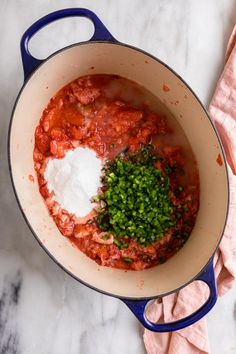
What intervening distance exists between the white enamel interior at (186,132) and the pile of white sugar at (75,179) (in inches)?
2.1

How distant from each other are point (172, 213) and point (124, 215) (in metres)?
0.13

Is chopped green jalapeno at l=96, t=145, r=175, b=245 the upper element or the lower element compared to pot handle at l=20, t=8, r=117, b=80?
lower

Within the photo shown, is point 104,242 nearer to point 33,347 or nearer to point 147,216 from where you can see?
point 147,216

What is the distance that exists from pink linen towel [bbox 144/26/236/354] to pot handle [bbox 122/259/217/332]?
135 millimetres

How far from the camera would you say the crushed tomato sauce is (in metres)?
1.66

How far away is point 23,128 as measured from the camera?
160cm

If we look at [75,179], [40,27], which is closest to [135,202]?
[75,179]

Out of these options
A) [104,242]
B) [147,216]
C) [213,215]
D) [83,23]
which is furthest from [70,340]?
[83,23]

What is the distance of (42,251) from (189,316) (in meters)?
0.44

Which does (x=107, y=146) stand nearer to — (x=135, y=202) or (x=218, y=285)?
(x=135, y=202)

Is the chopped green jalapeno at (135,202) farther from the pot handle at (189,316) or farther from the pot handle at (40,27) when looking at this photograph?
the pot handle at (40,27)

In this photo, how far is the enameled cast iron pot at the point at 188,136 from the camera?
4.95 ft

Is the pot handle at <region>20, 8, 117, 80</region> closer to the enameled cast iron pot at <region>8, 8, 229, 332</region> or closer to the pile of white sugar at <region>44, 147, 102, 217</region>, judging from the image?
the enameled cast iron pot at <region>8, 8, 229, 332</region>

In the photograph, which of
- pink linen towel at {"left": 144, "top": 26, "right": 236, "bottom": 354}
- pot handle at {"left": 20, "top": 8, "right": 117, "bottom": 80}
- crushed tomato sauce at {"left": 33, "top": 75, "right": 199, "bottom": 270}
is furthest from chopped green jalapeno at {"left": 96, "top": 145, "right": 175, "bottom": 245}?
pot handle at {"left": 20, "top": 8, "right": 117, "bottom": 80}
